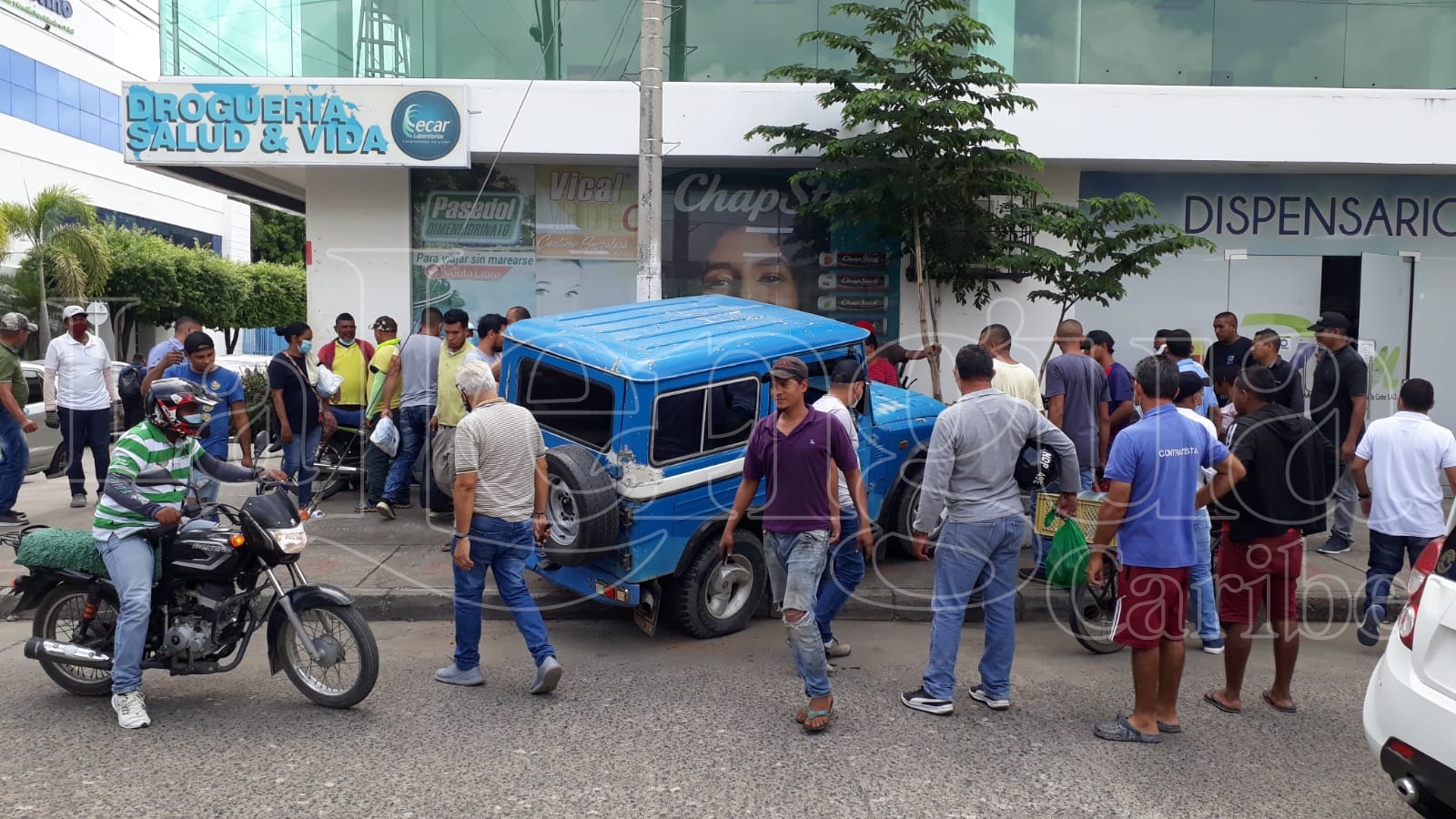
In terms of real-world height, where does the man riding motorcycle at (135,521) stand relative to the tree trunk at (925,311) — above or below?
below

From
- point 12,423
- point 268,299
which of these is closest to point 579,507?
point 12,423

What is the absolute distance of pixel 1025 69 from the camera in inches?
464

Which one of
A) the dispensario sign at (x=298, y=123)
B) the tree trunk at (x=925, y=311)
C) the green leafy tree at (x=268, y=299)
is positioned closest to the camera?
the tree trunk at (x=925, y=311)

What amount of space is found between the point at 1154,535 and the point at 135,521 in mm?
4887

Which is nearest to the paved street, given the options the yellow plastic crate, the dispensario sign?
the yellow plastic crate

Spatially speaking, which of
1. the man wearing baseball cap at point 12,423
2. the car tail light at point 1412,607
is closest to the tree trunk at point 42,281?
the man wearing baseball cap at point 12,423

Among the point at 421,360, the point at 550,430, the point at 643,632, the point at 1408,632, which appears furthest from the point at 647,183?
the point at 1408,632

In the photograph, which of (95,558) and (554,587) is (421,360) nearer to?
(554,587)

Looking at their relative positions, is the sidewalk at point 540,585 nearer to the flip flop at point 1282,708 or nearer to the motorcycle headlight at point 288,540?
the flip flop at point 1282,708

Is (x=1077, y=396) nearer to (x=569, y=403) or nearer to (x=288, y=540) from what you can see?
(x=569, y=403)

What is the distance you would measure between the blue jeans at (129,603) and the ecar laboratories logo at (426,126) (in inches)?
282

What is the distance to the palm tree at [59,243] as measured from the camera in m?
26.6

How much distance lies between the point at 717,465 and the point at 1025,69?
732 centimetres

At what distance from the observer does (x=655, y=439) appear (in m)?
6.40
